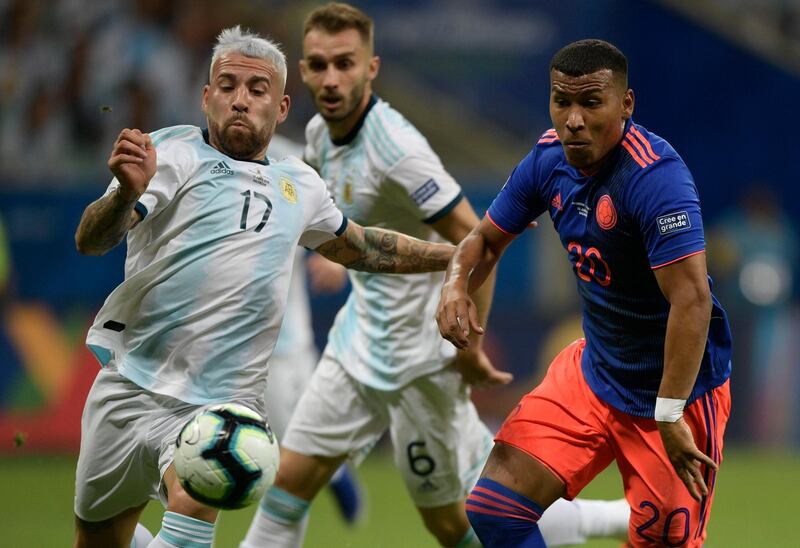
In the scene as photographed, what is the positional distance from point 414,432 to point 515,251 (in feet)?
26.0

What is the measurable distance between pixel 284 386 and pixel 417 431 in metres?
1.81

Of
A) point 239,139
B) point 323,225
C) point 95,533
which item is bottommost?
point 95,533

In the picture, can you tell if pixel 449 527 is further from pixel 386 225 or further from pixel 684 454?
pixel 684 454

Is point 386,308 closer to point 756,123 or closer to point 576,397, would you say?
point 576,397

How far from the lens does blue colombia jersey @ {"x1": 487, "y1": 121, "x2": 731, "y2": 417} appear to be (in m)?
4.36

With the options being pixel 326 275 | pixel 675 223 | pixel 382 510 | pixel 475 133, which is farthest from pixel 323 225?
pixel 475 133

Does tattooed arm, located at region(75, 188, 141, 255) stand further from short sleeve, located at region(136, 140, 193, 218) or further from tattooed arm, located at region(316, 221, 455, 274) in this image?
tattooed arm, located at region(316, 221, 455, 274)

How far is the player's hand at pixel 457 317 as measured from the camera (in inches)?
185

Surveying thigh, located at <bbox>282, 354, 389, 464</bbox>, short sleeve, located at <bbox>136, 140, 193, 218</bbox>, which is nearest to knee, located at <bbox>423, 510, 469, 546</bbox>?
thigh, located at <bbox>282, 354, 389, 464</bbox>

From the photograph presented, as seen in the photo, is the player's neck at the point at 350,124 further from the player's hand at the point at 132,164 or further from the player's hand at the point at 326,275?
the player's hand at the point at 132,164

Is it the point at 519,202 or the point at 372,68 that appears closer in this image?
the point at 519,202

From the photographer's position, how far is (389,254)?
5.14 metres

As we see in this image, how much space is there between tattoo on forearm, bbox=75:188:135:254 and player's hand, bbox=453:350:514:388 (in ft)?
6.56

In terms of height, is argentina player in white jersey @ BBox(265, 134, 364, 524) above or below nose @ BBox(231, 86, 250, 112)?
below
